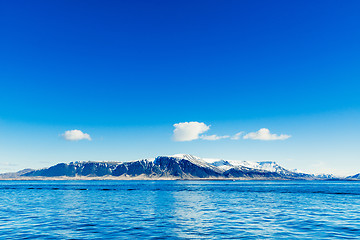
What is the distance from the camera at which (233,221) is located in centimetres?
4244

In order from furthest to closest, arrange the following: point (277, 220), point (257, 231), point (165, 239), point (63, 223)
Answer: point (277, 220)
point (63, 223)
point (257, 231)
point (165, 239)

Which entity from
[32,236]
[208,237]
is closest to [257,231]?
[208,237]

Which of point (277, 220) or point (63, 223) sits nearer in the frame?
point (63, 223)

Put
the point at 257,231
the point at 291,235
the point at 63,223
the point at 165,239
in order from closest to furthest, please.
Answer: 1. the point at 165,239
2. the point at 291,235
3. the point at 257,231
4. the point at 63,223

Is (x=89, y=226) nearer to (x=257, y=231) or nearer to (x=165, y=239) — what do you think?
(x=165, y=239)

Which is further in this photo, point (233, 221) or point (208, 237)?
point (233, 221)

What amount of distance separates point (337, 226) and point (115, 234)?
30.0 meters

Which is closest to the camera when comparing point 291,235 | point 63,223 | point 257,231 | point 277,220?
point 291,235

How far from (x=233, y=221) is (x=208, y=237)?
12346mm

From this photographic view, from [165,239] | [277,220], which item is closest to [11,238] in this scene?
[165,239]

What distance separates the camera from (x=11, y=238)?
101ft

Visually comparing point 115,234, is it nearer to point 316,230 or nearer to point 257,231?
point 257,231

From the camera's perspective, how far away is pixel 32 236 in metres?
32.0

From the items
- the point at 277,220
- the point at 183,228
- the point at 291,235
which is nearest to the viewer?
A: the point at 291,235
